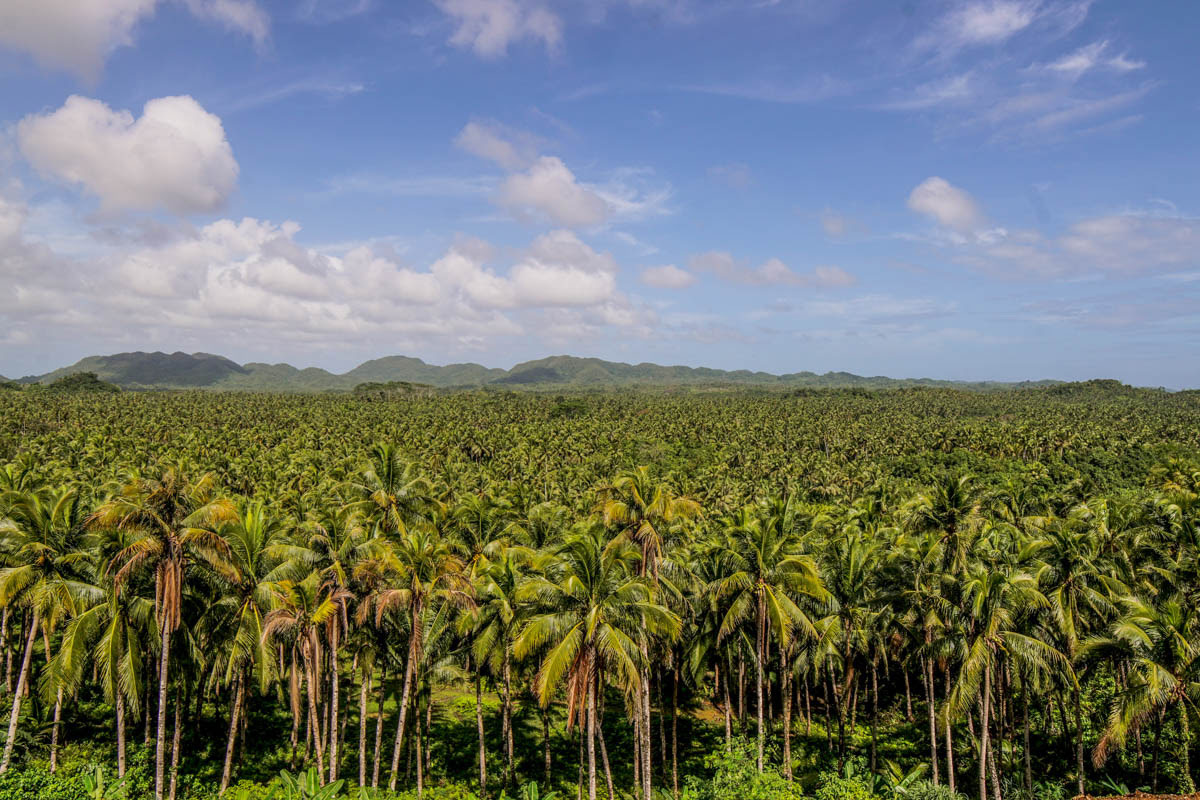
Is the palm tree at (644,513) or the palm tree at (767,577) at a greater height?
the palm tree at (644,513)

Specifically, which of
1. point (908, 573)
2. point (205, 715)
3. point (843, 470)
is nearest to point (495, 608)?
point (908, 573)

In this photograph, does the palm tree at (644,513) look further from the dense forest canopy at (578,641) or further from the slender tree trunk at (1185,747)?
the slender tree trunk at (1185,747)

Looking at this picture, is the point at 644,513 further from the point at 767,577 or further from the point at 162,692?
the point at 162,692

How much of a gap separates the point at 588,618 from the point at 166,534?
15.1m

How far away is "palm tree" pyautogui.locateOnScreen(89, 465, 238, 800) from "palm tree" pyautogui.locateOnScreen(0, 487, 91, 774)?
5.95ft

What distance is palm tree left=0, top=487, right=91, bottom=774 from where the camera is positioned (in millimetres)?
21812

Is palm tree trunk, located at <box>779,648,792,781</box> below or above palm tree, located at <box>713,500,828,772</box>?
below

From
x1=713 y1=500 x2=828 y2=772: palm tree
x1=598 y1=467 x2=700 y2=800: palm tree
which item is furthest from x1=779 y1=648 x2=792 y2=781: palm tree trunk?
x1=598 y1=467 x2=700 y2=800: palm tree

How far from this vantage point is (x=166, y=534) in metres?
22.1

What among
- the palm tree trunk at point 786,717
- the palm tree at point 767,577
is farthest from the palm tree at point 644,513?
the palm tree trunk at point 786,717

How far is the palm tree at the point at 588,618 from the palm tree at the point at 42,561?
16345 mm

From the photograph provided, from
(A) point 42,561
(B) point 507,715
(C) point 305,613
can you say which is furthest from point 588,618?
(A) point 42,561

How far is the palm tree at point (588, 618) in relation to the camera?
66.9ft

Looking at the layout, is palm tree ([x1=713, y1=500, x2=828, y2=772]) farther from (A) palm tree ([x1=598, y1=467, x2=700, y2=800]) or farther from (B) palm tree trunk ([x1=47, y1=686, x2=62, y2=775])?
(B) palm tree trunk ([x1=47, y1=686, x2=62, y2=775])
